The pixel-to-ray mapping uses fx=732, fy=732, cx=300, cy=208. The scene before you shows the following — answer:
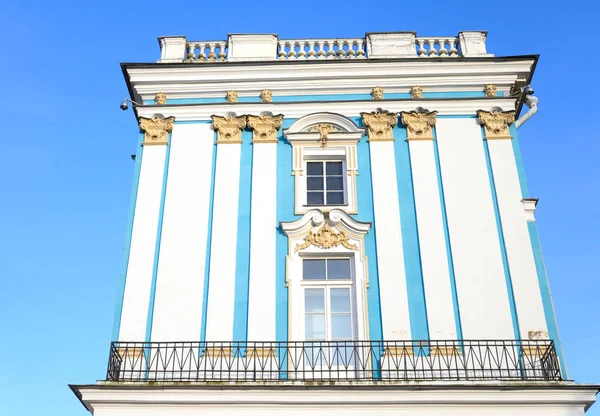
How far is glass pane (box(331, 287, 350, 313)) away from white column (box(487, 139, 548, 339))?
3.04 metres

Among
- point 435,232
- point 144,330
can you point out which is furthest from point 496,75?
point 144,330

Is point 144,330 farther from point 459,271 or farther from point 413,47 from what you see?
point 413,47

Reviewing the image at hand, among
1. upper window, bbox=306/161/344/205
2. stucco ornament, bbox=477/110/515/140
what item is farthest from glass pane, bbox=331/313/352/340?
stucco ornament, bbox=477/110/515/140

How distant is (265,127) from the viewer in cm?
1528

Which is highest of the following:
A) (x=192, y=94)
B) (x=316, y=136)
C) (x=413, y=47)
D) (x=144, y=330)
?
(x=413, y=47)

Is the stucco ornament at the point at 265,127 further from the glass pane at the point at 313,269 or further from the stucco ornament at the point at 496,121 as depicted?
the stucco ornament at the point at 496,121

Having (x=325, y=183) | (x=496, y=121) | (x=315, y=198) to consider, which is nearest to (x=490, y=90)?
(x=496, y=121)

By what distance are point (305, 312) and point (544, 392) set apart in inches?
170

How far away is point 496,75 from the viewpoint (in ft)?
51.6

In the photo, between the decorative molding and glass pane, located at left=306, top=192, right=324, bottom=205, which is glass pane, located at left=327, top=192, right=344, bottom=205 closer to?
glass pane, located at left=306, top=192, right=324, bottom=205

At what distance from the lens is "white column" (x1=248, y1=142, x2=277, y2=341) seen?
13.1 meters

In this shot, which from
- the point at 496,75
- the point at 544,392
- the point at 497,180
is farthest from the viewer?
the point at 496,75

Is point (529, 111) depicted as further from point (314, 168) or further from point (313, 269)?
point (313, 269)

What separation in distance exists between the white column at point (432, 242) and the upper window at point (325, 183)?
150 cm
